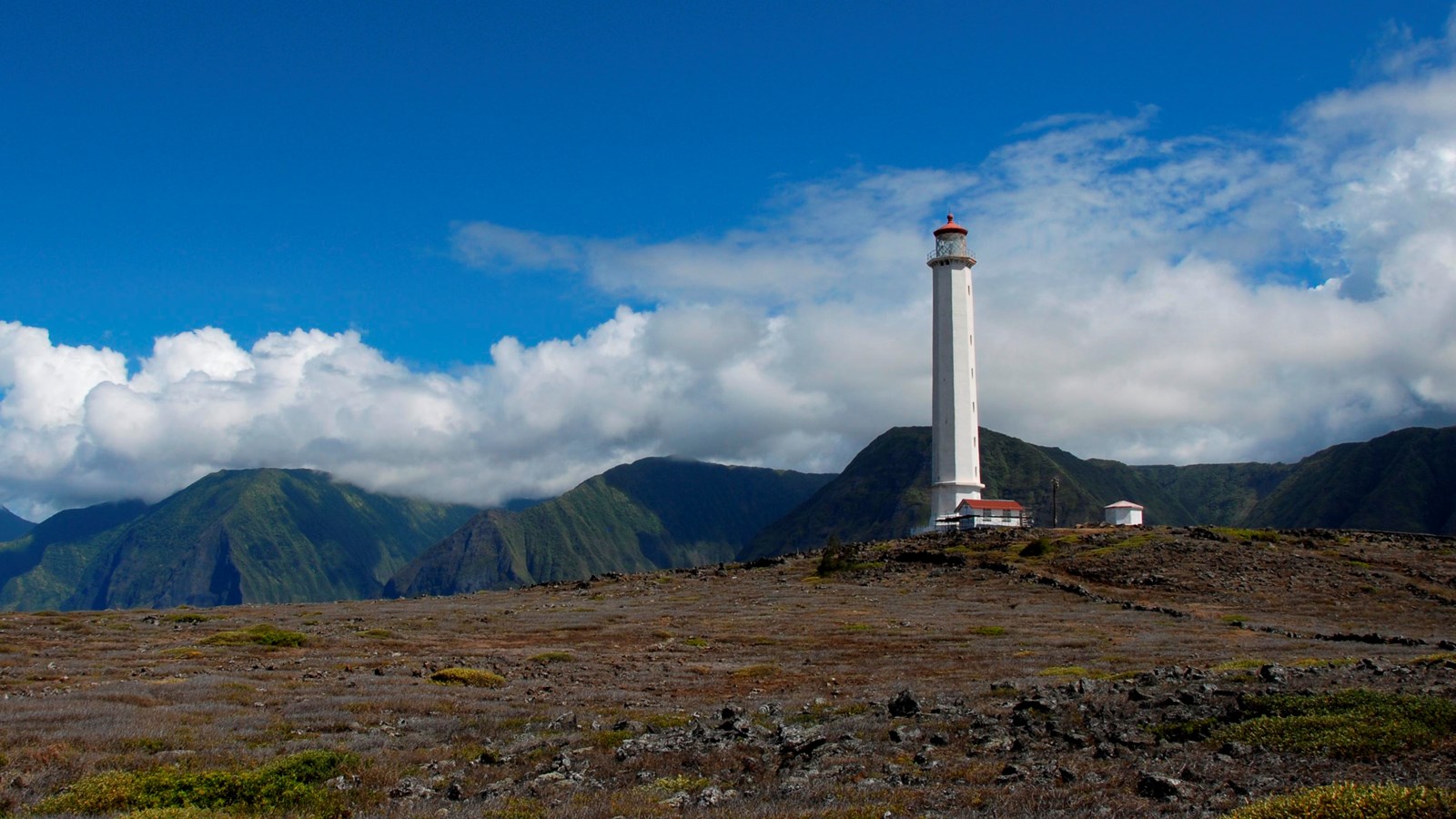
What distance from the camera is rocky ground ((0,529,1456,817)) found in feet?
48.9

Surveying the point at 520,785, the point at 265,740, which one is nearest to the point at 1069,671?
the point at 520,785

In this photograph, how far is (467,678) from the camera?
3045cm

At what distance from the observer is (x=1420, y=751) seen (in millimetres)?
14383

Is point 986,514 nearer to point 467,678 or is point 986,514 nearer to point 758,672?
point 758,672

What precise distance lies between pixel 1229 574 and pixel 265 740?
208 feet

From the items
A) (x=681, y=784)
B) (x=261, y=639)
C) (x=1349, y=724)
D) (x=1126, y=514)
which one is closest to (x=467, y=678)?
(x=681, y=784)

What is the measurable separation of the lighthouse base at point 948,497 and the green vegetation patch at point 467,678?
246 feet

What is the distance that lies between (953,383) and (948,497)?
38.7ft

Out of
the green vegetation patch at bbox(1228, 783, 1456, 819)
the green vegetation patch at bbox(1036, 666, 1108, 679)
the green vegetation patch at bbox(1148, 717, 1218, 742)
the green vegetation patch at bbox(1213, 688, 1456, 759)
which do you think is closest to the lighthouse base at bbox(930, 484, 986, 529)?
the green vegetation patch at bbox(1036, 666, 1108, 679)

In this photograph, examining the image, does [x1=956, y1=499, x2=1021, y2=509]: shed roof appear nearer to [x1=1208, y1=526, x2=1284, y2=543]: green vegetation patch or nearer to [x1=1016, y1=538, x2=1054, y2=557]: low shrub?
[x1=1016, y1=538, x2=1054, y2=557]: low shrub

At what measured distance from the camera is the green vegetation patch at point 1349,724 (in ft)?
49.0

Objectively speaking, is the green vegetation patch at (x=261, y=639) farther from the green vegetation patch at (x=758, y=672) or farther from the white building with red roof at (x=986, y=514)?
the white building with red roof at (x=986, y=514)

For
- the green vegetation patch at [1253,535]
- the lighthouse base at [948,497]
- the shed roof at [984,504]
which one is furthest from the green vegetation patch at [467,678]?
the lighthouse base at [948,497]

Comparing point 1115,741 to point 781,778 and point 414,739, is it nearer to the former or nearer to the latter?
point 781,778
